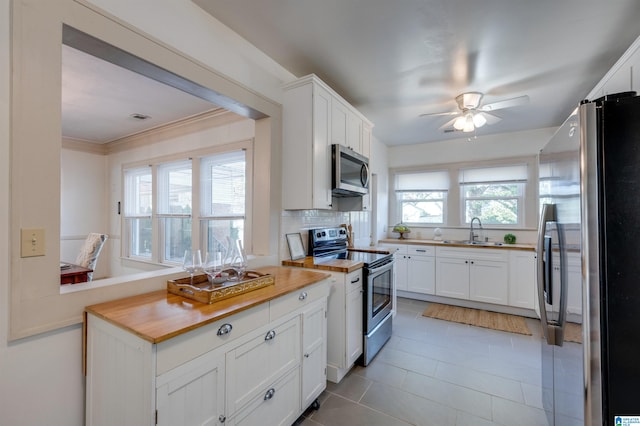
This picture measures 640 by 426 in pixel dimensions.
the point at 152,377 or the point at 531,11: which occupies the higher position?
the point at 531,11

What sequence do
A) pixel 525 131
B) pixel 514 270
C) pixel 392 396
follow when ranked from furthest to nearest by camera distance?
pixel 525 131, pixel 514 270, pixel 392 396

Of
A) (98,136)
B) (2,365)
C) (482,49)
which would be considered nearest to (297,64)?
(482,49)

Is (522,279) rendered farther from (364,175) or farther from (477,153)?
(364,175)

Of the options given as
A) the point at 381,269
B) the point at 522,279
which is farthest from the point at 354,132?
the point at 522,279

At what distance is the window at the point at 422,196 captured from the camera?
4.93 m

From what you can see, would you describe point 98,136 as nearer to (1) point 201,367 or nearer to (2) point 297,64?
(2) point 297,64

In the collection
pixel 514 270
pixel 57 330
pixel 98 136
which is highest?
pixel 98 136

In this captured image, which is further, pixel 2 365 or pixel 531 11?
pixel 531 11

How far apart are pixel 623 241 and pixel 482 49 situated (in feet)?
6.13

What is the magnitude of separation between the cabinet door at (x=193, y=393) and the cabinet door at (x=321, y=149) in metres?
1.51

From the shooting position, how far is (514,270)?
388 centimetres

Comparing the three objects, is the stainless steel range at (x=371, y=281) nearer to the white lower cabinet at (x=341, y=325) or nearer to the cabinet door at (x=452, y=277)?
the white lower cabinet at (x=341, y=325)

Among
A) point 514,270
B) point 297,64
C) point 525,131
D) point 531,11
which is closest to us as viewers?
point 531,11

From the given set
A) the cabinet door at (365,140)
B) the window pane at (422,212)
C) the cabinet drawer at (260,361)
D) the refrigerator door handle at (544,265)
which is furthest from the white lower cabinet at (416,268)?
the cabinet drawer at (260,361)
